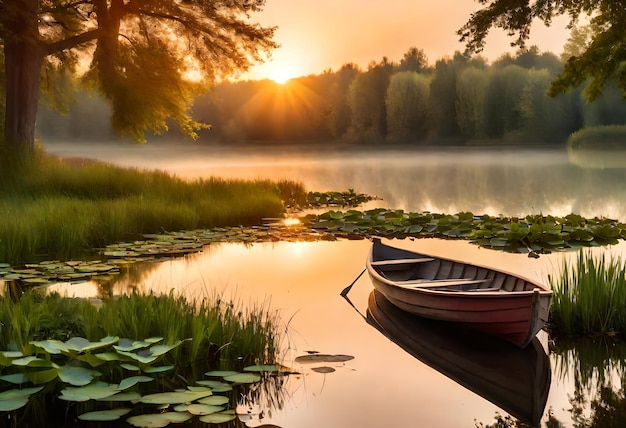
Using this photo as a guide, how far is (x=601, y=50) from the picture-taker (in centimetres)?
1536

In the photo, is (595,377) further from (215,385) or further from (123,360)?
(123,360)

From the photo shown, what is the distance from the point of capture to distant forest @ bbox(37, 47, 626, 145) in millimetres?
69875

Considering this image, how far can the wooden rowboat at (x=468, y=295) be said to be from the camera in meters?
6.77

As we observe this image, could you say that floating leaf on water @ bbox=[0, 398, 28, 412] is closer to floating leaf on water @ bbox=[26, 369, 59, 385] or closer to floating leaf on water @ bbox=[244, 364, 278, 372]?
floating leaf on water @ bbox=[26, 369, 59, 385]

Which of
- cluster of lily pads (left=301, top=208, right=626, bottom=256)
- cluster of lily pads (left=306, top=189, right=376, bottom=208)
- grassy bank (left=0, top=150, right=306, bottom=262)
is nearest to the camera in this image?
grassy bank (left=0, top=150, right=306, bottom=262)

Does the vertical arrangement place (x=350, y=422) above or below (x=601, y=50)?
below

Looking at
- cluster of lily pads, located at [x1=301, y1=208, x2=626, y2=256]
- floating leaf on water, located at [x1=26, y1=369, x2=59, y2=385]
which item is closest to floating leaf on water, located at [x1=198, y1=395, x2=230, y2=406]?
floating leaf on water, located at [x1=26, y1=369, x2=59, y2=385]

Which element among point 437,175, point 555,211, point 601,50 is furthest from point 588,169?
point 601,50

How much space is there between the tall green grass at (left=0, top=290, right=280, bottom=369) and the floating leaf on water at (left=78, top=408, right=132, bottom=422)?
930mm

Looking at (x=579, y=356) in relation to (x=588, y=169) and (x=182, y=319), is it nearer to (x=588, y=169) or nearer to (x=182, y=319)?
(x=182, y=319)

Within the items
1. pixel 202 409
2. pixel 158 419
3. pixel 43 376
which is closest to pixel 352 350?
pixel 202 409

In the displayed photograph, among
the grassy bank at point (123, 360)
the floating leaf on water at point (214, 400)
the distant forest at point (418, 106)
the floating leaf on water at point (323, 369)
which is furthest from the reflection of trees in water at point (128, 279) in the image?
the distant forest at point (418, 106)

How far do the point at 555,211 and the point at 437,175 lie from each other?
15.8 meters

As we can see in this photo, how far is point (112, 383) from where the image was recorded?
5.50 m
